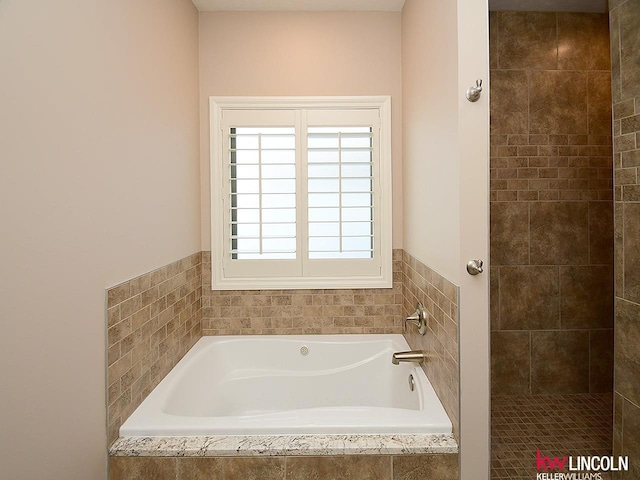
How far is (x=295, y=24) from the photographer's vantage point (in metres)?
2.54

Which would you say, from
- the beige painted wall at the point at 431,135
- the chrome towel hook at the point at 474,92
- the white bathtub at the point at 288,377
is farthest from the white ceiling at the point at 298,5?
the white bathtub at the point at 288,377

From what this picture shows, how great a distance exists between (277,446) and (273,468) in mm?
79

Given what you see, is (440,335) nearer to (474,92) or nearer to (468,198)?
(468,198)

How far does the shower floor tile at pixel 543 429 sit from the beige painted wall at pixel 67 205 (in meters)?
1.95

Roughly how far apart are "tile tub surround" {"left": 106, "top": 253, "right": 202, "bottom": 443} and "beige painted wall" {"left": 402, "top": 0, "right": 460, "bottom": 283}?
135 centimetres

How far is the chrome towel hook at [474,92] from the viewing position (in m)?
1.40

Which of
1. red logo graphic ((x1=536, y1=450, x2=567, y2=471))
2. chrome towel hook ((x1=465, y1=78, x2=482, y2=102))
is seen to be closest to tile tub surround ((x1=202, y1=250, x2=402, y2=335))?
red logo graphic ((x1=536, y1=450, x2=567, y2=471))

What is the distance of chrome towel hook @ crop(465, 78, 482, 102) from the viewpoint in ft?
4.59

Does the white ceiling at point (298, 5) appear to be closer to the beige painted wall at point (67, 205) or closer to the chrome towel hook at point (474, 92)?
the beige painted wall at point (67, 205)

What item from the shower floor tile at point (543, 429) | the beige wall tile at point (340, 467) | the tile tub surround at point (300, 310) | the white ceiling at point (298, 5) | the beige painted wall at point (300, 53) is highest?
the white ceiling at point (298, 5)

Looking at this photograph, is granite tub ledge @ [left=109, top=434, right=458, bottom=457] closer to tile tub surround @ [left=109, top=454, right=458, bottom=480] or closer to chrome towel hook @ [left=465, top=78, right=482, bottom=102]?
tile tub surround @ [left=109, top=454, right=458, bottom=480]

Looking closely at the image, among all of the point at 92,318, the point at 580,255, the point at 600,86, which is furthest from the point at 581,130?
the point at 92,318

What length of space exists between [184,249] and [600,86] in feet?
10.2

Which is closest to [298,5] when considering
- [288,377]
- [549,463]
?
[288,377]
